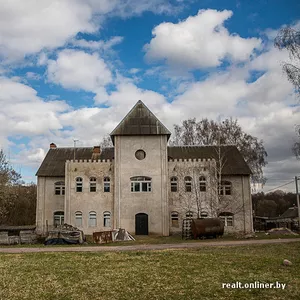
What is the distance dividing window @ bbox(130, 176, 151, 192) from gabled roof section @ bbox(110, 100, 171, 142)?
14.1ft

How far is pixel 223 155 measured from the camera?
36.7 metres

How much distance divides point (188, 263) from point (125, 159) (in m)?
22.0

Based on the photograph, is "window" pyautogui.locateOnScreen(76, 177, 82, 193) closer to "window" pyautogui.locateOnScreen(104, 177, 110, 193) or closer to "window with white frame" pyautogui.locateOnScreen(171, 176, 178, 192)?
"window" pyautogui.locateOnScreen(104, 177, 110, 193)

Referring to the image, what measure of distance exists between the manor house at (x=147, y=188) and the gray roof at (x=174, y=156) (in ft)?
0.70

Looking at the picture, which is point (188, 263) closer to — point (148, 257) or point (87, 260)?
point (148, 257)

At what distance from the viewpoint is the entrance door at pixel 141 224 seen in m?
32.8

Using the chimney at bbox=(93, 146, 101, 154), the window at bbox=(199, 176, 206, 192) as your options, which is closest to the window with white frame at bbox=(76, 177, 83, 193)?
the chimney at bbox=(93, 146, 101, 154)

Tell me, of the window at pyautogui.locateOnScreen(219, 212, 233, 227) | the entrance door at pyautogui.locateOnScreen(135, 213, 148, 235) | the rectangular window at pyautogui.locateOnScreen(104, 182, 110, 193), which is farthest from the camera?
the rectangular window at pyautogui.locateOnScreen(104, 182, 110, 193)

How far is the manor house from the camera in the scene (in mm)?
33281

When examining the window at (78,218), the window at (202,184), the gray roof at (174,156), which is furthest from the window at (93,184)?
the window at (202,184)

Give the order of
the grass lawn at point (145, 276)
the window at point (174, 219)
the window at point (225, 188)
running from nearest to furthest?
the grass lawn at point (145, 276) → the window at point (174, 219) → the window at point (225, 188)

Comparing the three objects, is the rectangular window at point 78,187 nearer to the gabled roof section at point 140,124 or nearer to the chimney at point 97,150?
the chimney at point 97,150

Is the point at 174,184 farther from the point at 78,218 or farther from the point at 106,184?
the point at 78,218

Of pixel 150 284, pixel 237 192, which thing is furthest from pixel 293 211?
pixel 150 284
